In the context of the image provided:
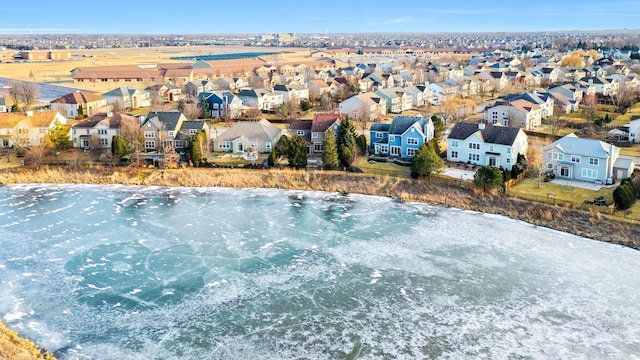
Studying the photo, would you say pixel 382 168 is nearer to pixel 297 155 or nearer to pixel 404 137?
pixel 404 137

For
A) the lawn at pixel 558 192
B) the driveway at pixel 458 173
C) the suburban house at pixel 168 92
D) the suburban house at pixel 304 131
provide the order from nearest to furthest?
the lawn at pixel 558 192 → the driveway at pixel 458 173 → the suburban house at pixel 304 131 → the suburban house at pixel 168 92

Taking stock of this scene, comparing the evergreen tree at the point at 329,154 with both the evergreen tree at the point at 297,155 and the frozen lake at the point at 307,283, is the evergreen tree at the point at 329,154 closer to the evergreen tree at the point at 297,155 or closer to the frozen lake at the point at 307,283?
the evergreen tree at the point at 297,155

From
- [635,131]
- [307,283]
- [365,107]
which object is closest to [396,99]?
[365,107]

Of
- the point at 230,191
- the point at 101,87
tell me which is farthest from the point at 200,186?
the point at 101,87

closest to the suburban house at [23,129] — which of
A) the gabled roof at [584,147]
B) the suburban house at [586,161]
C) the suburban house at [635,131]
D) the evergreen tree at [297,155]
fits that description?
the evergreen tree at [297,155]

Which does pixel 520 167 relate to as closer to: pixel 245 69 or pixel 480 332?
pixel 480 332

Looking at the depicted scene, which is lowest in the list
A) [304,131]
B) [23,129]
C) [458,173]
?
[458,173]

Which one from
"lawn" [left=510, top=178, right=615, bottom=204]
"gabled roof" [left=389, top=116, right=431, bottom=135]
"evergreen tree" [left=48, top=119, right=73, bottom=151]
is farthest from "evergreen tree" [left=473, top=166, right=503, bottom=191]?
"evergreen tree" [left=48, top=119, right=73, bottom=151]
